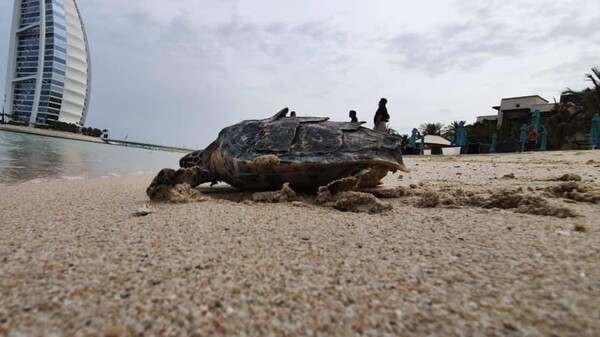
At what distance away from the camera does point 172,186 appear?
13.1ft

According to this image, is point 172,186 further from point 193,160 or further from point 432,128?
point 432,128

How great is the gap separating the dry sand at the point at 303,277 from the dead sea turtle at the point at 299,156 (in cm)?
145

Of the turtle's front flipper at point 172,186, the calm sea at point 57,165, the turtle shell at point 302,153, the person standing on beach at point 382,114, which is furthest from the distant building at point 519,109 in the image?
the turtle's front flipper at point 172,186

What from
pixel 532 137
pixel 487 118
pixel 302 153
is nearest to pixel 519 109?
pixel 487 118

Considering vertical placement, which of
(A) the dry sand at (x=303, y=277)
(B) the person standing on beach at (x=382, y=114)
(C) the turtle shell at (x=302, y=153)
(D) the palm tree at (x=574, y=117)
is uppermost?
(D) the palm tree at (x=574, y=117)

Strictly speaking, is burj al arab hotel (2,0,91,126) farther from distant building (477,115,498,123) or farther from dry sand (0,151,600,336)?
Answer: dry sand (0,151,600,336)

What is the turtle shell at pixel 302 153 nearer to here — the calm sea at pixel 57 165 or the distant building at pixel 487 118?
the calm sea at pixel 57 165

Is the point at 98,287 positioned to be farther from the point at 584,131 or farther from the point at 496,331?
the point at 584,131

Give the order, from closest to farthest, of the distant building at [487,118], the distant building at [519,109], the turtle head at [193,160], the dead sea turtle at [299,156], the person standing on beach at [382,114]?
the dead sea turtle at [299,156] → the turtle head at [193,160] → the person standing on beach at [382,114] → the distant building at [519,109] → the distant building at [487,118]

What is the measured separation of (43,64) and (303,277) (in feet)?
337

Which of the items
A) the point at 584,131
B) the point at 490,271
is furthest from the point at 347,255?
the point at 584,131

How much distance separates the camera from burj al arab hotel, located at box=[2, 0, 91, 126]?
7919 cm

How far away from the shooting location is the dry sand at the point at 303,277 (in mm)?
1037

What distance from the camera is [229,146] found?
4.51m
